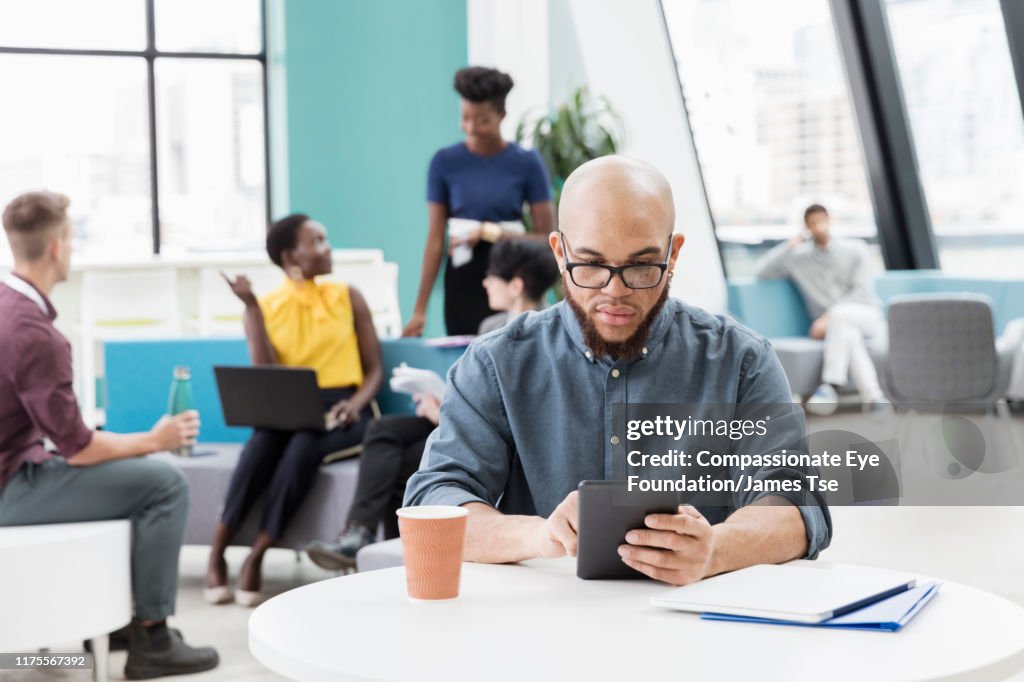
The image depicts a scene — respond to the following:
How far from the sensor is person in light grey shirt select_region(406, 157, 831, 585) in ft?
5.71

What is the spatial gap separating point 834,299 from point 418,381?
207 inches

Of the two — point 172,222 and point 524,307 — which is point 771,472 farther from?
point 172,222

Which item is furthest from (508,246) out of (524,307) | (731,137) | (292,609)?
(731,137)

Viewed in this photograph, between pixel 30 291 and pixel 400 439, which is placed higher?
pixel 30 291

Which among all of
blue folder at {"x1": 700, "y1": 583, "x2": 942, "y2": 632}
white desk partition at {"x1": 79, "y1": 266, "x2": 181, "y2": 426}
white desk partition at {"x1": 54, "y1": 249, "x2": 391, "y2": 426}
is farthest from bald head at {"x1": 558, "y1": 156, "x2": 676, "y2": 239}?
white desk partition at {"x1": 79, "y1": 266, "x2": 181, "y2": 426}

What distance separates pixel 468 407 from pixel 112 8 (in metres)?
8.39

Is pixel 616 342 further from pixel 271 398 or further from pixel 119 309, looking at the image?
pixel 119 309

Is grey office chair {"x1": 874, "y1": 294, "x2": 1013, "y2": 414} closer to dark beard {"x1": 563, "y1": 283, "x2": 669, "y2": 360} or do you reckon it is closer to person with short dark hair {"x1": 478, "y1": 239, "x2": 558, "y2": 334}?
person with short dark hair {"x1": 478, "y1": 239, "x2": 558, "y2": 334}

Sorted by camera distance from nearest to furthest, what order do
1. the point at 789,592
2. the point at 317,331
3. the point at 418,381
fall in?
A: the point at 789,592
the point at 418,381
the point at 317,331

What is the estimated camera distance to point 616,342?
69.5 inches

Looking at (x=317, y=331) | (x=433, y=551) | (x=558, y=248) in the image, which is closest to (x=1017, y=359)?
(x=317, y=331)

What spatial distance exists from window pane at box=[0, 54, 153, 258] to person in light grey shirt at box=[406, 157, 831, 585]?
7923 mm

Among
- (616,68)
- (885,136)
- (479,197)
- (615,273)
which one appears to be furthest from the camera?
(616,68)

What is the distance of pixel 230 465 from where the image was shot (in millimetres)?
4293
